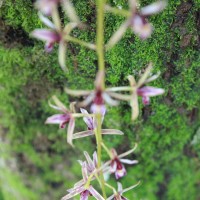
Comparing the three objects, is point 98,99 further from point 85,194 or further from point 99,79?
point 85,194

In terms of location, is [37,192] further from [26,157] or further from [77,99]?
[77,99]

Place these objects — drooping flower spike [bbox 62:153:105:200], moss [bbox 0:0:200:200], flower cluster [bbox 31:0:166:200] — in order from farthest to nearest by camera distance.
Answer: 1. moss [bbox 0:0:200:200]
2. drooping flower spike [bbox 62:153:105:200]
3. flower cluster [bbox 31:0:166:200]

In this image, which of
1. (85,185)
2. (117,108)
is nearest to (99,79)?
(85,185)

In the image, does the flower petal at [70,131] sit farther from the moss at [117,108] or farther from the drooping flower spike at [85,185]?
the moss at [117,108]

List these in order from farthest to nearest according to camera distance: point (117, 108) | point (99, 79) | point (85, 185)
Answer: point (117, 108) < point (85, 185) < point (99, 79)

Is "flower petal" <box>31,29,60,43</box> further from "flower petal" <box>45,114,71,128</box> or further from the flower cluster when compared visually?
"flower petal" <box>45,114,71,128</box>

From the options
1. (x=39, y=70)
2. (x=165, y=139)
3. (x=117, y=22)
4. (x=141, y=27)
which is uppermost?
(x=39, y=70)

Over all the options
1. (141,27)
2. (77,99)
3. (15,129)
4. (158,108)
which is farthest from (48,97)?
(141,27)

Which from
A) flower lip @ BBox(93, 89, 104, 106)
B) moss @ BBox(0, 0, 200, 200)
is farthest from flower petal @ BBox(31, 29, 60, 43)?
moss @ BBox(0, 0, 200, 200)
